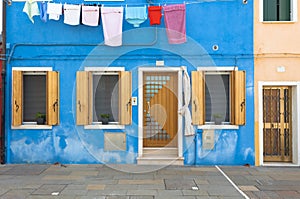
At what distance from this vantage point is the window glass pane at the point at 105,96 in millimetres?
9477

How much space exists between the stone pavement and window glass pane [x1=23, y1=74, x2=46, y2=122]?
4.97ft

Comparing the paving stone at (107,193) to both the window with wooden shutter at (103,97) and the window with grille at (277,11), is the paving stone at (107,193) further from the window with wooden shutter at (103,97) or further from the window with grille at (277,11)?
the window with grille at (277,11)

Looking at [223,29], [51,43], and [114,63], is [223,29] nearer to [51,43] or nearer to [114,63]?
[114,63]

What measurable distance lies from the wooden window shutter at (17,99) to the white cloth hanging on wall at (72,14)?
2008mm

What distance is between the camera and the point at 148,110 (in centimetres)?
956

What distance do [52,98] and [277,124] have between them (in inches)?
253

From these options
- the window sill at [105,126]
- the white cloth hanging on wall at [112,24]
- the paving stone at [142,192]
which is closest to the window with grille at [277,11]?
the white cloth hanging on wall at [112,24]

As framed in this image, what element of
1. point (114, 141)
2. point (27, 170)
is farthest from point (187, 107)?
point (27, 170)

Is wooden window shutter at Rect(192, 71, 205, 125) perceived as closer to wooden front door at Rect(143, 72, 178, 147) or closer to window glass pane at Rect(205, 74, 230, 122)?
window glass pane at Rect(205, 74, 230, 122)

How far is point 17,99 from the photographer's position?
9.15 m

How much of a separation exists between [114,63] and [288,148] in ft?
18.1

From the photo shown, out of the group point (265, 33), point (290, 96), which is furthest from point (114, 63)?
point (290, 96)

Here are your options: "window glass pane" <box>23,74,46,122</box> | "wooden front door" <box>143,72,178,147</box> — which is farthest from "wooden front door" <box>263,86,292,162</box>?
"window glass pane" <box>23,74,46,122</box>

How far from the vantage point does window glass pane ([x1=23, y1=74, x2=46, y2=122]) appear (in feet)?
31.0
